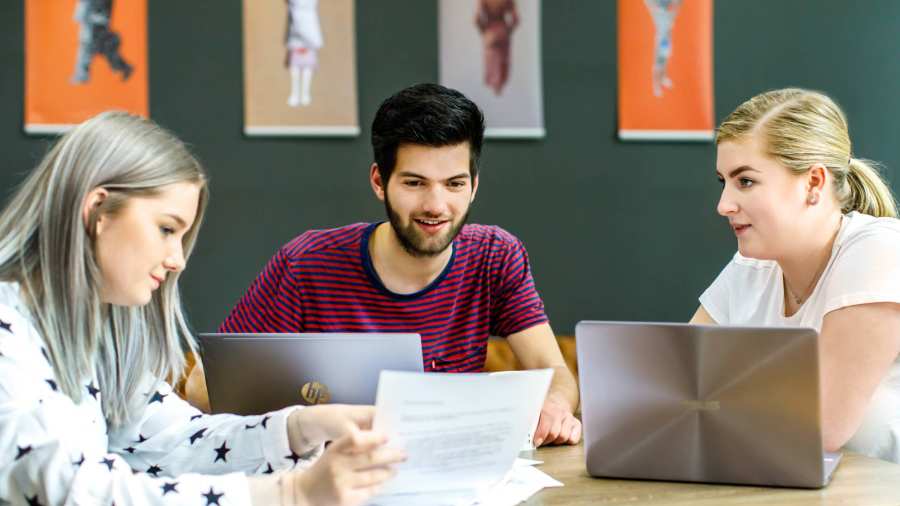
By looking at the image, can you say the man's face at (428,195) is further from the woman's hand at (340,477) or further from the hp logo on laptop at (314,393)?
the woman's hand at (340,477)

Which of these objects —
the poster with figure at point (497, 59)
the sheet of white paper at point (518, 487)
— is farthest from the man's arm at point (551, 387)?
the poster with figure at point (497, 59)

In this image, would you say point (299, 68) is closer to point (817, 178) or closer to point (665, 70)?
point (665, 70)

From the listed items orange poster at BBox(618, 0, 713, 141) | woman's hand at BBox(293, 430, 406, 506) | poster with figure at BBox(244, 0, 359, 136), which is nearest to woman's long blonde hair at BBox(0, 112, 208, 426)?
woman's hand at BBox(293, 430, 406, 506)

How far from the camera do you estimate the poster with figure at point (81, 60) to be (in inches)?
119

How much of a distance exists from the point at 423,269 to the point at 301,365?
0.68 meters

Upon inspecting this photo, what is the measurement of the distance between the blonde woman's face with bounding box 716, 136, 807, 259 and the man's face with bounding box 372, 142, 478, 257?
569 millimetres

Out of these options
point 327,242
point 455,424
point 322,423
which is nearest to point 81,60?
point 327,242

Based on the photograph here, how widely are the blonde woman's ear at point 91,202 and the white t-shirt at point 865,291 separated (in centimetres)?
125

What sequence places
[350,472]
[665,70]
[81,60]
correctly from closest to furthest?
1. [350,472]
2. [81,60]
3. [665,70]

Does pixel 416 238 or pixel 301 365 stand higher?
pixel 416 238

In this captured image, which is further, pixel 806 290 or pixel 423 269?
pixel 423 269

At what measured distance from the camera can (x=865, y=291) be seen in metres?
1.69

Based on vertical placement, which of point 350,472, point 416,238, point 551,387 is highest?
point 416,238

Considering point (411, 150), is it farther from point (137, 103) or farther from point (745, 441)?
point (137, 103)
